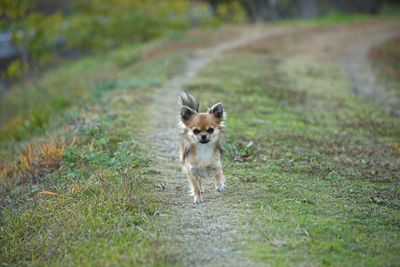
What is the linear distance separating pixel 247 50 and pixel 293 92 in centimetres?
1071

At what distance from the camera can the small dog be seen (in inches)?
250

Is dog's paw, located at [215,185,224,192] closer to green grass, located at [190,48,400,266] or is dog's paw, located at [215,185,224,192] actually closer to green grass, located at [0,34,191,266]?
green grass, located at [190,48,400,266]

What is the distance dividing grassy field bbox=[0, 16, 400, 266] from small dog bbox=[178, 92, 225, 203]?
39 cm

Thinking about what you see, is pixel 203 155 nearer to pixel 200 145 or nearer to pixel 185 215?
pixel 200 145

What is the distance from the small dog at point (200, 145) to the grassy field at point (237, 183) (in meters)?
0.39

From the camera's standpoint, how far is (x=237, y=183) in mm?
7016

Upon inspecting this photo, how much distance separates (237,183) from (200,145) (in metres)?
1.11

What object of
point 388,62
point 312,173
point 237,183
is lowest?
point 388,62

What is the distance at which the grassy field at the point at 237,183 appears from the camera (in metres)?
5.07

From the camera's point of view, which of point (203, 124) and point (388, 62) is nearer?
point (203, 124)

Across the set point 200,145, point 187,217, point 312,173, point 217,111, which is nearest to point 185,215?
point 187,217

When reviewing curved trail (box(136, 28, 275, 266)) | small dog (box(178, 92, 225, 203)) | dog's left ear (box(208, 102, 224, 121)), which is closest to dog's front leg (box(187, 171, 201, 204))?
small dog (box(178, 92, 225, 203))

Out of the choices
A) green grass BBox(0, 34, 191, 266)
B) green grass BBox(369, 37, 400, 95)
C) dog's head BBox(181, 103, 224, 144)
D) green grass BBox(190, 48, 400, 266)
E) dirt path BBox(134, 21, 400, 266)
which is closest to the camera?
dirt path BBox(134, 21, 400, 266)

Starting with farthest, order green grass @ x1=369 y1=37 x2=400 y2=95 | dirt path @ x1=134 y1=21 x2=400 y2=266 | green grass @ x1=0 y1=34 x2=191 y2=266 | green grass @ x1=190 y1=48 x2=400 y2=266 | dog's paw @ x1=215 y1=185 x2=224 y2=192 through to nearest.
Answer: green grass @ x1=369 y1=37 x2=400 y2=95
dog's paw @ x1=215 y1=185 x2=224 y2=192
green grass @ x1=0 y1=34 x2=191 y2=266
green grass @ x1=190 y1=48 x2=400 y2=266
dirt path @ x1=134 y1=21 x2=400 y2=266
